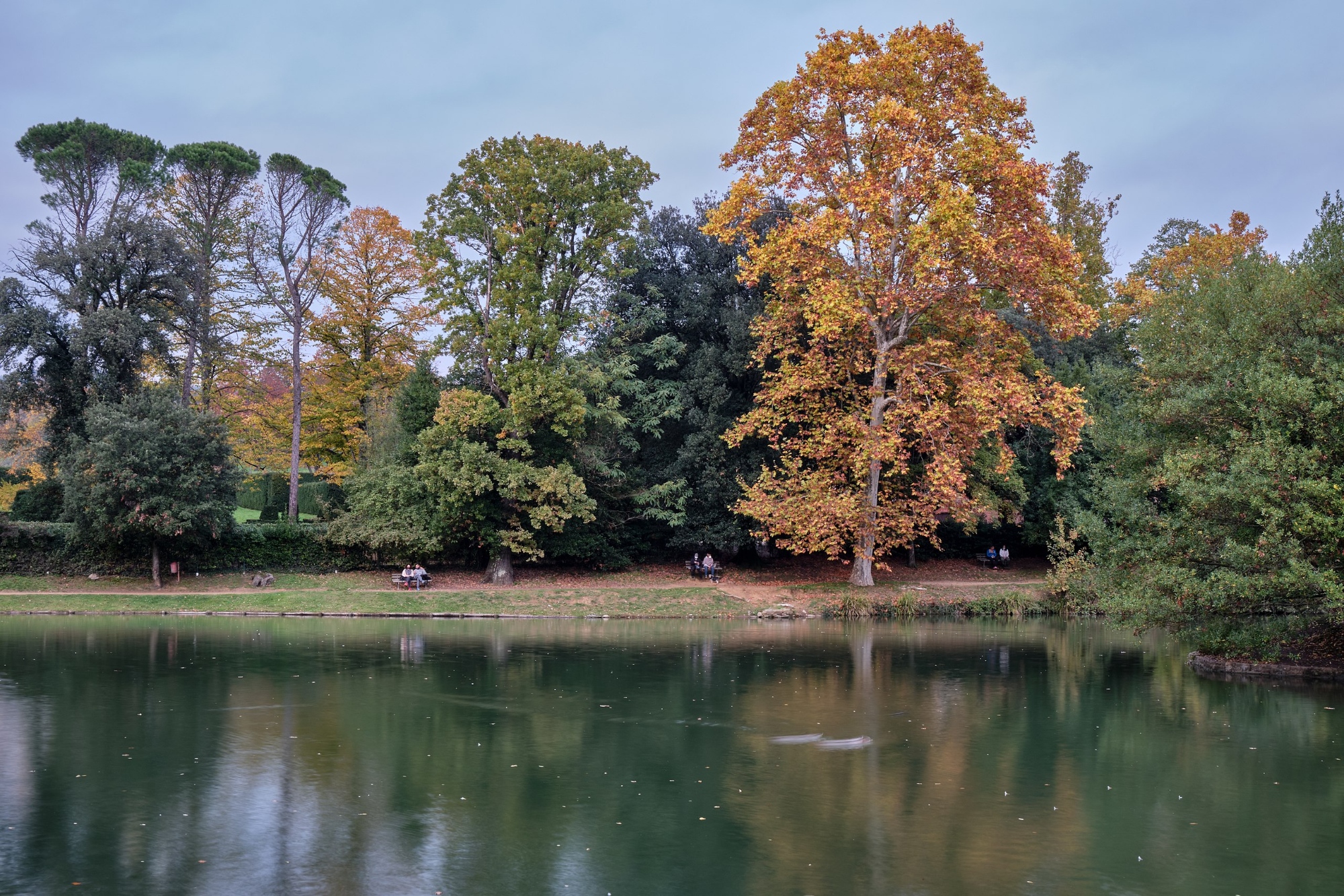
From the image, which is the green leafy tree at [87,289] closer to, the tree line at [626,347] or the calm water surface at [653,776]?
the tree line at [626,347]

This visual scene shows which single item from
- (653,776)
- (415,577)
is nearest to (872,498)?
(415,577)

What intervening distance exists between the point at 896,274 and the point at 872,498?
7.81 meters

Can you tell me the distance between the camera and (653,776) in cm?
1216

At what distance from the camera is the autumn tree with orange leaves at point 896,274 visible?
31859mm

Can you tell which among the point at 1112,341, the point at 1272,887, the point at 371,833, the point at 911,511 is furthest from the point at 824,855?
the point at 1112,341

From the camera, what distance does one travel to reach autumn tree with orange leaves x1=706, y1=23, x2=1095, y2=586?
31859mm

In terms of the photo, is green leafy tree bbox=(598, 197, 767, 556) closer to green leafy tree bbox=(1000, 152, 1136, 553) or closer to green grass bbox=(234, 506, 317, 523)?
green leafy tree bbox=(1000, 152, 1136, 553)

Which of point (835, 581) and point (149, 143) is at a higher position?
point (149, 143)

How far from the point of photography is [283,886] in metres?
8.40

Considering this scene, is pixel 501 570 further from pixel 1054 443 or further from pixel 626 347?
pixel 1054 443

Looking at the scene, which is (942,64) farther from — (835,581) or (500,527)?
(500,527)

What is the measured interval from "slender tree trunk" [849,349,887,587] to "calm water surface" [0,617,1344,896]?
12.4 m

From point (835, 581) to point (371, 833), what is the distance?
2870 cm

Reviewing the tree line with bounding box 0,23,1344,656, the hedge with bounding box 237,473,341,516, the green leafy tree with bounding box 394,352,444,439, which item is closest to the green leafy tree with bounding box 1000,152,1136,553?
the tree line with bounding box 0,23,1344,656
